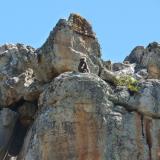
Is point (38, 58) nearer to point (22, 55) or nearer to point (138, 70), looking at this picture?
point (22, 55)

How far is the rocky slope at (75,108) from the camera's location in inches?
1209

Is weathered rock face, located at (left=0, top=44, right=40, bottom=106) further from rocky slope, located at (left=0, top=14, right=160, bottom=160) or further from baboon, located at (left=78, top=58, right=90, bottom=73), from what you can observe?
baboon, located at (left=78, top=58, right=90, bottom=73)

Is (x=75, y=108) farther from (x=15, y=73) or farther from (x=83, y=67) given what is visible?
(x=15, y=73)

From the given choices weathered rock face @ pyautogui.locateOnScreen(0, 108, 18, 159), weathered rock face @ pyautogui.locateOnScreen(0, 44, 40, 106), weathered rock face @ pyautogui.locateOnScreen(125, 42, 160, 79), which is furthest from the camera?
weathered rock face @ pyautogui.locateOnScreen(125, 42, 160, 79)

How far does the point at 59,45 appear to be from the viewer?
116ft

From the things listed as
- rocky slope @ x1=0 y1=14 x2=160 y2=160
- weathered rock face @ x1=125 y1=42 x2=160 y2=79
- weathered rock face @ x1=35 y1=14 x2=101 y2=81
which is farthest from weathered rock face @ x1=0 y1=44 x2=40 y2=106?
weathered rock face @ x1=125 y1=42 x2=160 y2=79

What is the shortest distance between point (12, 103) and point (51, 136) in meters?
6.09

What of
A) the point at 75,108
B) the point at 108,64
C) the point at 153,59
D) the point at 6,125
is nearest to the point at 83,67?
the point at 75,108

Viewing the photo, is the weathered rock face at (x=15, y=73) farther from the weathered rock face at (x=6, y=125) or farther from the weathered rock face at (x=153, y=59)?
the weathered rock face at (x=153, y=59)

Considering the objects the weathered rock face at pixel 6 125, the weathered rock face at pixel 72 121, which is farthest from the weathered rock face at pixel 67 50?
the weathered rock face at pixel 72 121

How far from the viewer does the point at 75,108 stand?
3123 cm

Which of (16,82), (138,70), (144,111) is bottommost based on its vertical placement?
(144,111)

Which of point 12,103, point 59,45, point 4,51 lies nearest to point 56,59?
point 59,45

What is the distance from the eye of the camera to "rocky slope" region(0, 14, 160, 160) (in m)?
30.7
